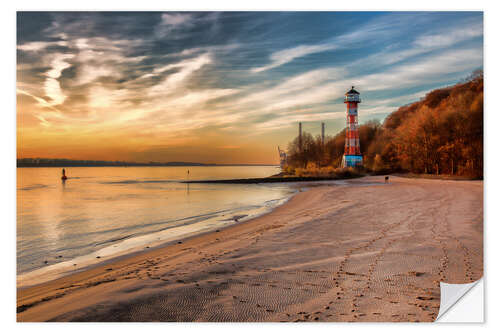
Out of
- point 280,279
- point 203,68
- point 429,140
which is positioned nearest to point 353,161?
point 429,140

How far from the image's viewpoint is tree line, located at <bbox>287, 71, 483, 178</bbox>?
4.95m

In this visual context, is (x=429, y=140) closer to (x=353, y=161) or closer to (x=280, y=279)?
(x=353, y=161)

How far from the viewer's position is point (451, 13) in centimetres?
358

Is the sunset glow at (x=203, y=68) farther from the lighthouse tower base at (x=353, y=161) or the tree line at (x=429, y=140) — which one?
the lighthouse tower base at (x=353, y=161)

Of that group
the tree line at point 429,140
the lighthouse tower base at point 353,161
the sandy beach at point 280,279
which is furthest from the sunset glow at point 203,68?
the lighthouse tower base at point 353,161

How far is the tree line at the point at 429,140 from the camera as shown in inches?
195

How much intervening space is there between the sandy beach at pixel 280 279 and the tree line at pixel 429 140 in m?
2.06

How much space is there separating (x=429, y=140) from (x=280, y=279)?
41.3ft

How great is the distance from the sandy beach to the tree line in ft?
6.77

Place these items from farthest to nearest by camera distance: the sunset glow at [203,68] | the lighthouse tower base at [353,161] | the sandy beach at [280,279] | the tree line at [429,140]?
the lighthouse tower base at [353,161]
the tree line at [429,140]
the sunset glow at [203,68]
the sandy beach at [280,279]
